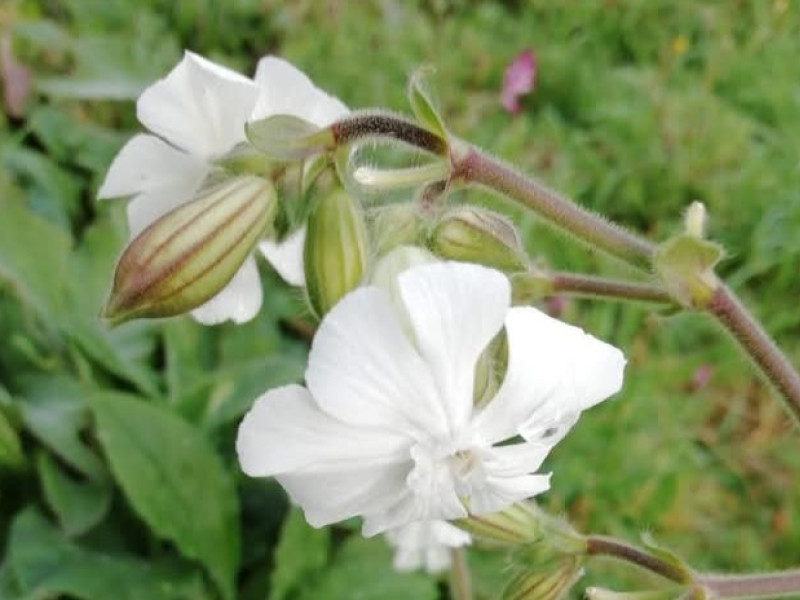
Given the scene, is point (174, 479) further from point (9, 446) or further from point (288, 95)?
point (288, 95)

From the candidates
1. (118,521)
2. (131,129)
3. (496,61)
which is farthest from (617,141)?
(118,521)

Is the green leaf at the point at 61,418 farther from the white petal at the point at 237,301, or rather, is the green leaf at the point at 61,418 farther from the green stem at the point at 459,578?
the white petal at the point at 237,301

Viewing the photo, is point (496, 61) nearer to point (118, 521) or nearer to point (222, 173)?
point (118, 521)

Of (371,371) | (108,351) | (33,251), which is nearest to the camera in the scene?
(371,371)

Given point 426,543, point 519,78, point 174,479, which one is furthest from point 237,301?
point 519,78

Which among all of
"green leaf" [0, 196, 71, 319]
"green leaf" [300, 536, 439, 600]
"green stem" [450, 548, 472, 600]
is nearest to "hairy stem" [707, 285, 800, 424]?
"green stem" [450, 548, 472, 600]

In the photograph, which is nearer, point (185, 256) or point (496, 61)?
point (185, 256)

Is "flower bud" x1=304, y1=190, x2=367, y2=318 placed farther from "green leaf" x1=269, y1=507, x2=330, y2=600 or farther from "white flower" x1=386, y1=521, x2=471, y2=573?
"green leaf" x1=269, y1=507, x2=330, y2=600
